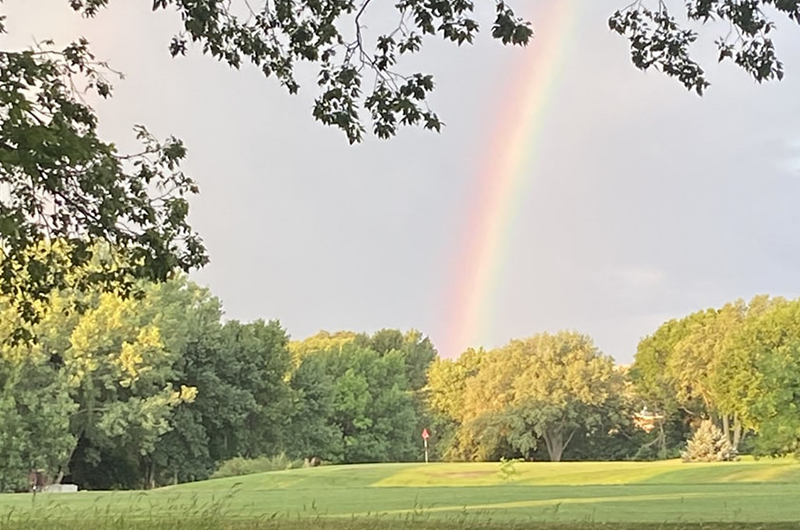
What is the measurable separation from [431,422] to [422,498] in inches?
1693

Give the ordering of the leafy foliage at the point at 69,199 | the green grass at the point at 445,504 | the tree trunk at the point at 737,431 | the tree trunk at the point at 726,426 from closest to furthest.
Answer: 1. the leafy foliage at the point at 69,199
2. the green grass at the point at 445,504
3. the tree trunk at the point at 737,431
4. the tree trunk at the point at 726,426

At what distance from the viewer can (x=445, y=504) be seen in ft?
44.8

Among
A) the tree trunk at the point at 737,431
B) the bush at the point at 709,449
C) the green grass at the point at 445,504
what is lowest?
the green grass at the point at 445,504

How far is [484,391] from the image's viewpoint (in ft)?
168

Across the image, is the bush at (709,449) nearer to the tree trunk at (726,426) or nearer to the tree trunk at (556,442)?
the tree trunk at (726,426)

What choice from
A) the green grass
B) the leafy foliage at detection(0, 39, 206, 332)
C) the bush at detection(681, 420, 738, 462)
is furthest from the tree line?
the leafy foliage at detection(0, 39, 206, 332)

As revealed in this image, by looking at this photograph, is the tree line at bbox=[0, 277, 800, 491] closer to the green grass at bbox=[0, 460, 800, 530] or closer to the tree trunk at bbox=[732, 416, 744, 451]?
the tree trunk at bbox=[732, 416, 744, 451]

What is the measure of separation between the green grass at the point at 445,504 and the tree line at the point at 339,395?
35.4 ft

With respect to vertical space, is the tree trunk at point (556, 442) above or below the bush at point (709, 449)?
above

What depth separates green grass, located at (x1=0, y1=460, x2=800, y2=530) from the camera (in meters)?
Answer: 9.20

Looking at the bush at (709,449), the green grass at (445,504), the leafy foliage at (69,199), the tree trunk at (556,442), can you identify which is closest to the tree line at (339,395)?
the tree trunk at (556,442)

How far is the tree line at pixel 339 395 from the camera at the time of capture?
36.0 meters

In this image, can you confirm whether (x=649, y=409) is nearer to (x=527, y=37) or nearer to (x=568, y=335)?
(x=568, y=335)

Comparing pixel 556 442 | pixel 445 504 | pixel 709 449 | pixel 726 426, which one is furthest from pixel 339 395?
pixel 445 504
